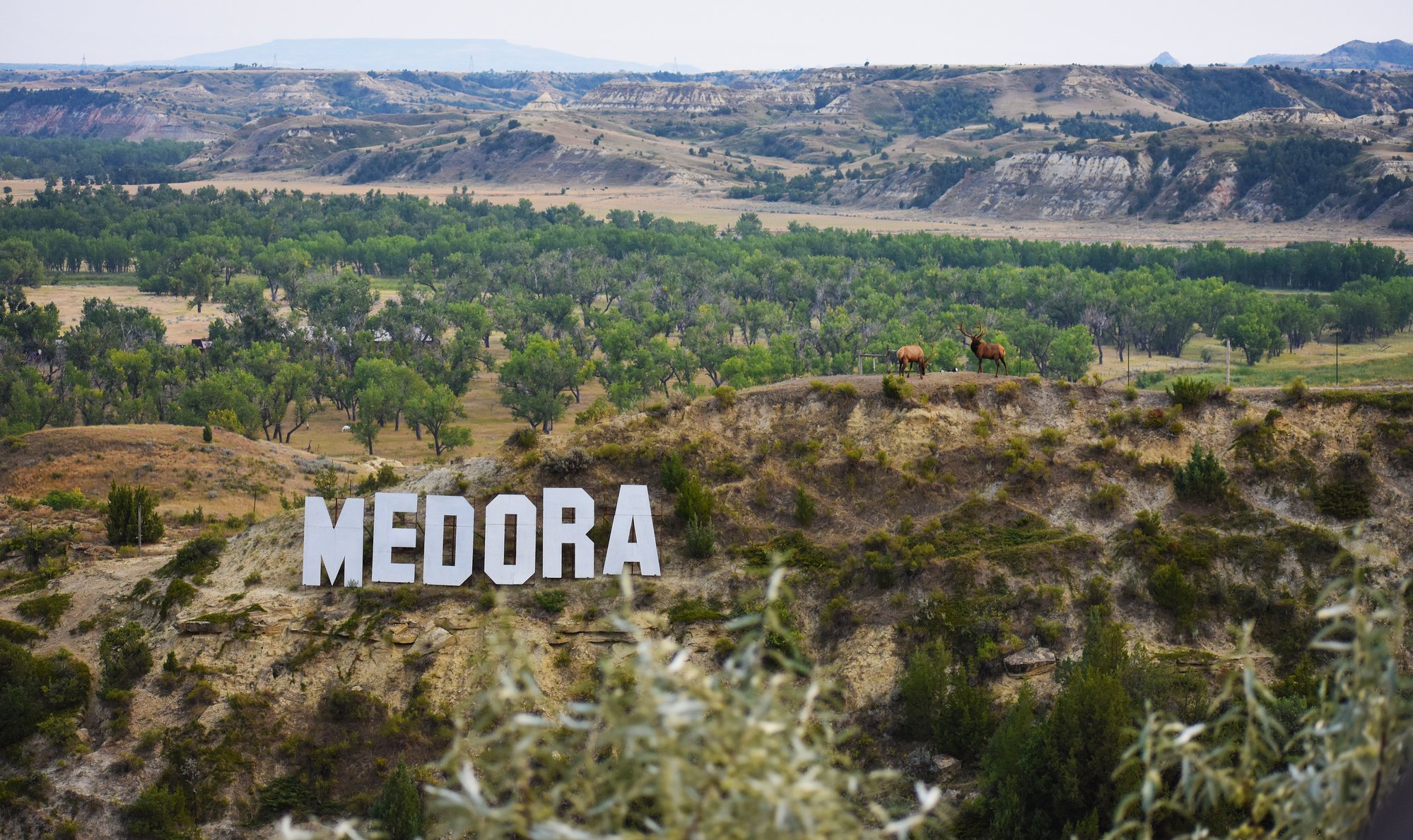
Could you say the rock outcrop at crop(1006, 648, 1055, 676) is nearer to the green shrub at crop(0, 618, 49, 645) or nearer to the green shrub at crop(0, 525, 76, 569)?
the green shrub at crop(0, 618, 49, 645)

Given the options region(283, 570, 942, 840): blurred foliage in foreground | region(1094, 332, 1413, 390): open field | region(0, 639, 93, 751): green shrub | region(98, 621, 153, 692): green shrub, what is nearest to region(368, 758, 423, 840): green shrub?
region(98, 621, 153, 692): green shrub

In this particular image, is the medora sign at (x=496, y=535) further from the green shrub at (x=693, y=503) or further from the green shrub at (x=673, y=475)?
the green shrub at (x=673, y=475)

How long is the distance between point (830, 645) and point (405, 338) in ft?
257

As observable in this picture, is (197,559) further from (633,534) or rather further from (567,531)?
(633,534)

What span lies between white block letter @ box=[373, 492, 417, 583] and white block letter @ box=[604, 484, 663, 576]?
7.12 meters

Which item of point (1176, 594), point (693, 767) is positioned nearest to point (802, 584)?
point (1176, 594)

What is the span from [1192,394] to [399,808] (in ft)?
112

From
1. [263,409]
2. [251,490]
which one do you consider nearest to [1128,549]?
[251,490]

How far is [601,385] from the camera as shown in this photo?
364 feet

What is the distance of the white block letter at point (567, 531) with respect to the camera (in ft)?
144

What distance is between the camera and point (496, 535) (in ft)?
144

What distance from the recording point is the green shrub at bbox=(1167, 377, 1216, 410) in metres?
49.2

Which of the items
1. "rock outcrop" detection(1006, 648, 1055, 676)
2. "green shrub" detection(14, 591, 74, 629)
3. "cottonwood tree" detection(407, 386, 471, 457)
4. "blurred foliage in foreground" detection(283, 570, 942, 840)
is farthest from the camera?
"cottonwood tree" detection(407, 386, 471, 457)

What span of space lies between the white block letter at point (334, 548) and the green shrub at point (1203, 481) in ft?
100
